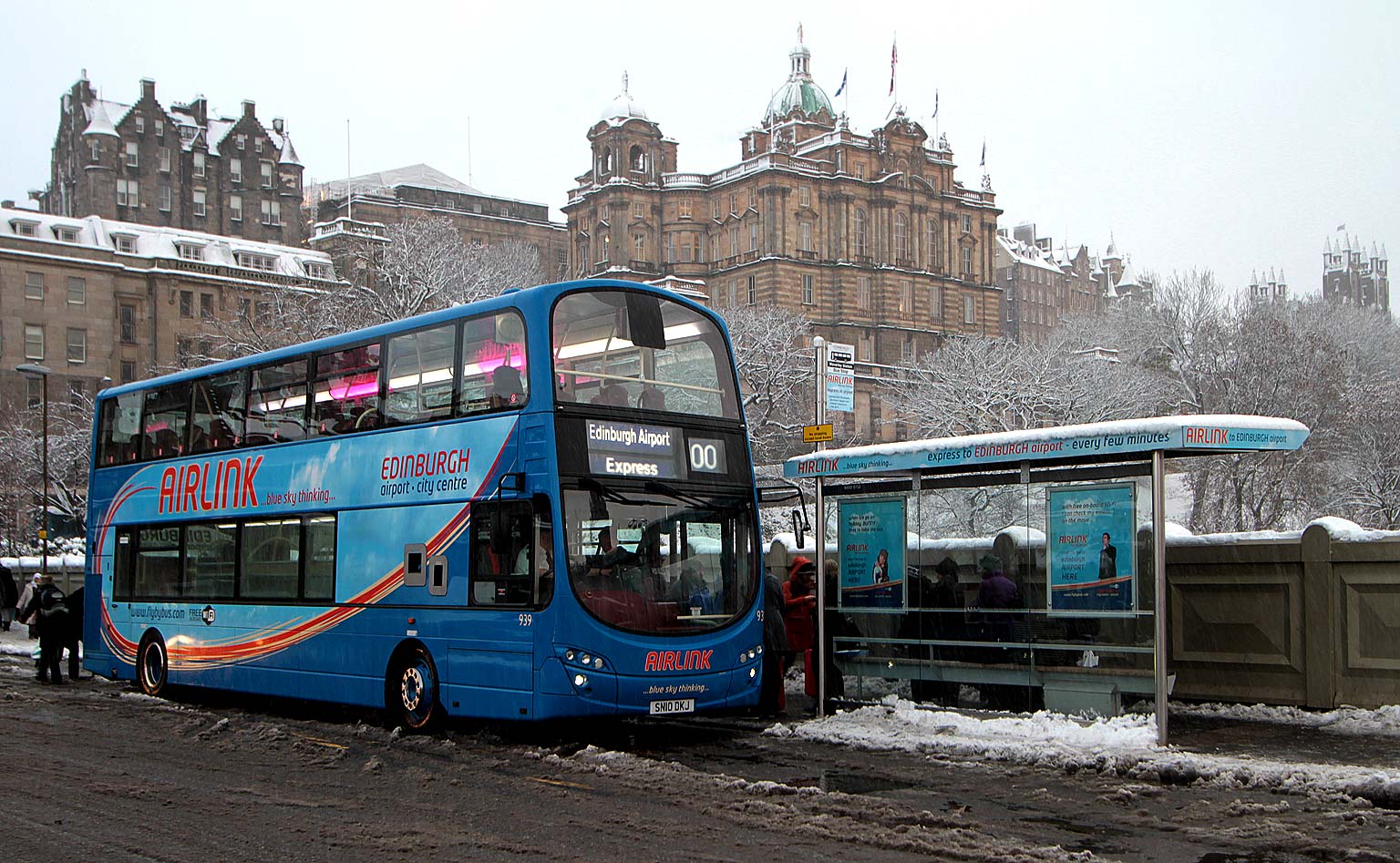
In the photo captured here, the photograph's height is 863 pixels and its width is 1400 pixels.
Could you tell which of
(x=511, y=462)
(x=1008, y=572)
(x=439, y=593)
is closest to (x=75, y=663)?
(x=439, y=593)

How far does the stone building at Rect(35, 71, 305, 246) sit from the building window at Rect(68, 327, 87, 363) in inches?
953

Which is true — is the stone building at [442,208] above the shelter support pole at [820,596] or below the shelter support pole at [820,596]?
above

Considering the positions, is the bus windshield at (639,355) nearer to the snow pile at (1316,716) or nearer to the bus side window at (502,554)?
the bus side window at (502,554)

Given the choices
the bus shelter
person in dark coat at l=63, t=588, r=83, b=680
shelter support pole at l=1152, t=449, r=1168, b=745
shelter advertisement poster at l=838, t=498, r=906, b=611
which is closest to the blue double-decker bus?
the bus shelter

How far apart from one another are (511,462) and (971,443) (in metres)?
4.58

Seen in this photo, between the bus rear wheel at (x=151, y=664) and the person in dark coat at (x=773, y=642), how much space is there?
28.4 feet

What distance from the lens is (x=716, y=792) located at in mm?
11297

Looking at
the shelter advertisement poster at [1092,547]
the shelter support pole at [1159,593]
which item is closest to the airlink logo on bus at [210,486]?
the shelter advertisement poster at [1092,547]

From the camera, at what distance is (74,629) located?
23.2m

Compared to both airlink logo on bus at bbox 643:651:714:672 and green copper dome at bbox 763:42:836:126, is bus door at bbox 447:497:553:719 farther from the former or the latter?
green copper dome at bbox 763:42:836:126

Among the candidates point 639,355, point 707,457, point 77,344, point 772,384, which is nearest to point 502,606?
point 707,457

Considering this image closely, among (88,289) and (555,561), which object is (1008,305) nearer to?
(88,289)

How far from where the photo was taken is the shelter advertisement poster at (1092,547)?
13.8 metres

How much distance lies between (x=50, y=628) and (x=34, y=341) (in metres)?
70.9
